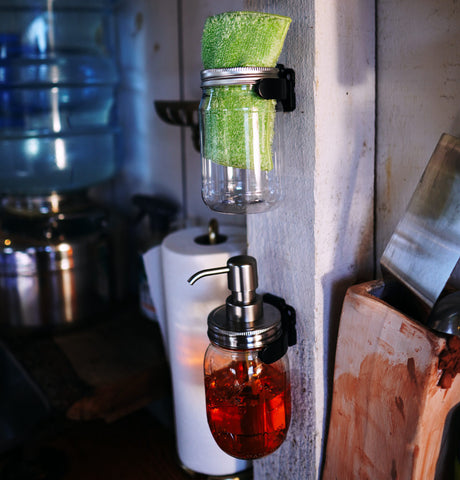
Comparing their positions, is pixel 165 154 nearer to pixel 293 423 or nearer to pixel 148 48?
pixel 148 48

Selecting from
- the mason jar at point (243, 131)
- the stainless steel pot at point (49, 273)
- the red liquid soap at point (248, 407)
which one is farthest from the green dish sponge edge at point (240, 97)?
the stainless steel pot at point (49, 273)

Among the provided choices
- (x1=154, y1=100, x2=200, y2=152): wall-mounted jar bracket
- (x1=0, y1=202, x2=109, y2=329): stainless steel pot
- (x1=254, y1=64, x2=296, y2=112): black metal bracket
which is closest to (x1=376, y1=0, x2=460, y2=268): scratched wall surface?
(x1=254, y1=64, x2=296, y2=112): black metal bracket

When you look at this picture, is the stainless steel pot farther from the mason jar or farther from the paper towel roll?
the mason jar

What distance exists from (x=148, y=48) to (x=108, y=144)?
0.25m

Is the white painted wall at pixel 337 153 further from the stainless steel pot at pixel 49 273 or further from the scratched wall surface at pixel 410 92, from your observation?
the stainless steel pot at pixel 49 273

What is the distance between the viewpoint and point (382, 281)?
2.14 ft

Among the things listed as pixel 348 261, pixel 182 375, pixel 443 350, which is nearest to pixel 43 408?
pixel 182 375

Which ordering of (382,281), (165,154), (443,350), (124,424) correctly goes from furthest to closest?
(165,154), (124,424), (382,281), (443,350)

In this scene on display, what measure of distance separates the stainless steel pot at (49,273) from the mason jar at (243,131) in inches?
21.3

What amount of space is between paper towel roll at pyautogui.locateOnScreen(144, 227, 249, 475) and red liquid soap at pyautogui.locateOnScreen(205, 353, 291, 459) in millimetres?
106

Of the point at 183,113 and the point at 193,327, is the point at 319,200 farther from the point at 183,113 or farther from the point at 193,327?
the point at 183,113

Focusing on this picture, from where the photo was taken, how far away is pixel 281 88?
0.60 meters

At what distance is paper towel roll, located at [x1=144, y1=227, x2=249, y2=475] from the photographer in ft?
2.52

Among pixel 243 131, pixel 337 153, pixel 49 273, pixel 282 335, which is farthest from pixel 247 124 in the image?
pixel 49 273
